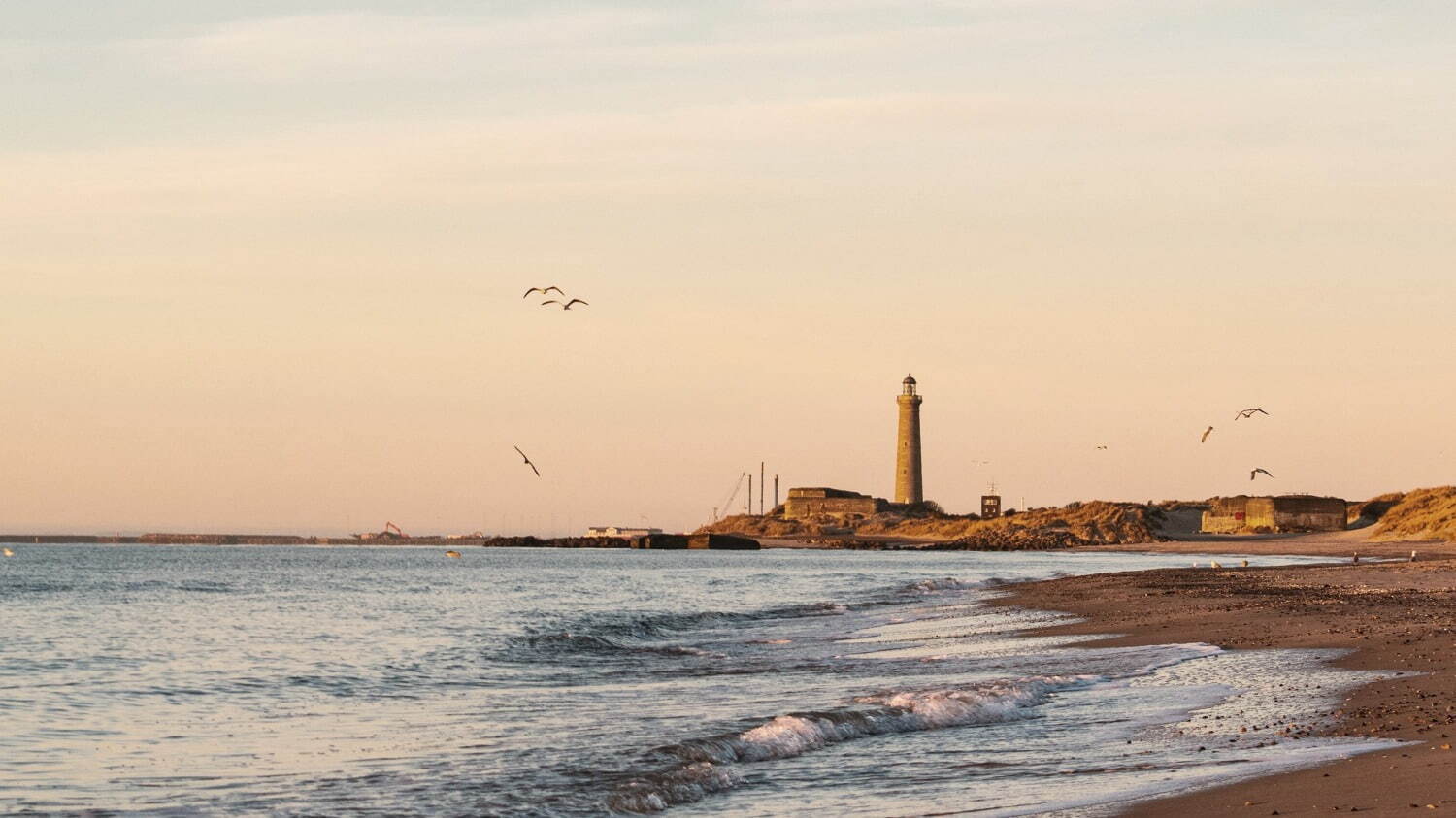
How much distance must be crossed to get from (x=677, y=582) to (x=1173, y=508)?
10640 centimetres

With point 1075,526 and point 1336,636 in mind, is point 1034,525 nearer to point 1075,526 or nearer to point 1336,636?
point 1075,526

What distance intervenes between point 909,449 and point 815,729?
515ft

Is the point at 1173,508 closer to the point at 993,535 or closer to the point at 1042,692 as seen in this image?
the point at 993,535

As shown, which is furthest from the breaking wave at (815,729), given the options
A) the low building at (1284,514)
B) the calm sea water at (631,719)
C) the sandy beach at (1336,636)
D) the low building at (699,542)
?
the low building at (699,542)

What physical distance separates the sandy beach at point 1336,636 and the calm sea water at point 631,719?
732 mm

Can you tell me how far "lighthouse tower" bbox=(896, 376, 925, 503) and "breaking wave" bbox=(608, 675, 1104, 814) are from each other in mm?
144603

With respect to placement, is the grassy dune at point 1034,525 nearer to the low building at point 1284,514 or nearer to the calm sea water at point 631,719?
the low building at point 1284,514

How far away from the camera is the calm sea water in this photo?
13.7m

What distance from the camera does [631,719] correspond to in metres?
19.5

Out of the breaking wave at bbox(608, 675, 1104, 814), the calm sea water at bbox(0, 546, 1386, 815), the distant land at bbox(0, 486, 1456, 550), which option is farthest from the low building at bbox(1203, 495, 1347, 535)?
the breaking wave at bbox(608, 675, 1104, 814)

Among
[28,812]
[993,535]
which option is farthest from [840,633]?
[993,535]

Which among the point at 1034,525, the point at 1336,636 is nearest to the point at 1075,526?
the point at 1034,525

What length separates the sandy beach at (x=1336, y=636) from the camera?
1170 cm

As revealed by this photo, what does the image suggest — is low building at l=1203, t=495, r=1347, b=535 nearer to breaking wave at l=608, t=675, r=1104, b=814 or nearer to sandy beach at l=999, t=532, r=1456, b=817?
sandy beach at l=999, t=532, r=1456, b=817
